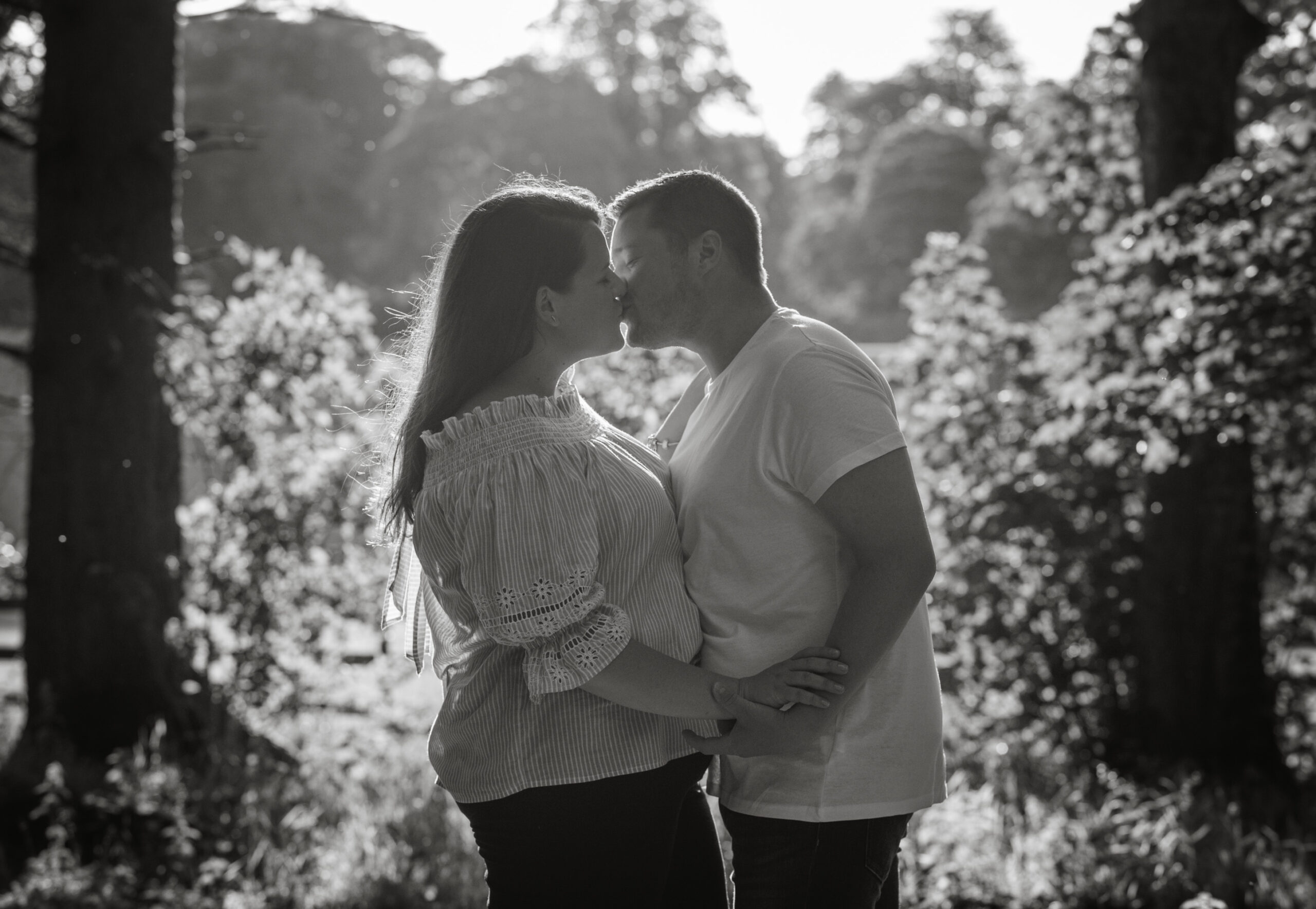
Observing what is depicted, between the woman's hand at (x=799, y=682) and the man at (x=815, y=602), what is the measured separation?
2 cm

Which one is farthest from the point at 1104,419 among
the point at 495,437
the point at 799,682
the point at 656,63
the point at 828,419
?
the point at 656,63

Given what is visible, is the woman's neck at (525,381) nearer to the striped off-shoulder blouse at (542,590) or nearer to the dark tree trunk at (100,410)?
the striped off-shoulder blouse at (542,590)

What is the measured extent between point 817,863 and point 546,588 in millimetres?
751

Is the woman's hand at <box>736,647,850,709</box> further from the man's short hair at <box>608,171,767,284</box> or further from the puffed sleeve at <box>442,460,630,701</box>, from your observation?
the man's short hair at <box>608,171,767,284</box>

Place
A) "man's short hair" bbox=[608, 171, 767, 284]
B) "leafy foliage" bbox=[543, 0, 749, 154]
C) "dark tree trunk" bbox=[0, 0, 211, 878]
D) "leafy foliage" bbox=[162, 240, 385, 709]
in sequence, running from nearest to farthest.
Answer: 1. "man's short hair" bbox=[608, 171, 767, 284]
2. "dark tree trunk" bbox=[0, 0, 211, 878]
3. "leafy foliage" bbox=[162, 240, 385, 709]
4. "leafy foliage" bbox=[543, 0, 749, 154]

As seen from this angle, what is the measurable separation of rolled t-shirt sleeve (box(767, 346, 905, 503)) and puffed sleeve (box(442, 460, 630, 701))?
1.30 ft

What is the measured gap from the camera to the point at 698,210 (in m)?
2.44

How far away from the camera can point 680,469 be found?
8.09 feet

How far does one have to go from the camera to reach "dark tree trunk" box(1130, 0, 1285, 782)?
615cm

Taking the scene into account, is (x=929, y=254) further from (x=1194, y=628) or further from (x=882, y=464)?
(x=882, y=464)

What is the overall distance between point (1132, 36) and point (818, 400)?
19.4 ft

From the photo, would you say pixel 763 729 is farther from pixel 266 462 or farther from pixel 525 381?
pixel 266 462

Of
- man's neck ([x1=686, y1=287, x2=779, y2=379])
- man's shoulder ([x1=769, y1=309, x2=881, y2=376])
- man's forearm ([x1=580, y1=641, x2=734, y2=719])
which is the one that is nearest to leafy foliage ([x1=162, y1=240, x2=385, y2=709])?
man's neck ([x1=686, y1=287, x2=779, y2=379])

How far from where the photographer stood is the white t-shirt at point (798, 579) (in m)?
2.20
